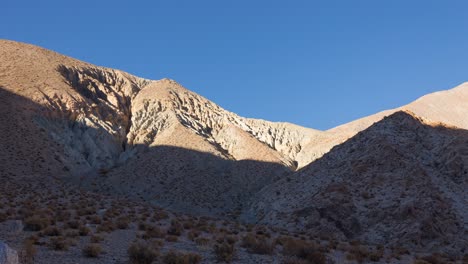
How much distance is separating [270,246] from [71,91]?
57.9m

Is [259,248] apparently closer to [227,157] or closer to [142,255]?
[142,255]

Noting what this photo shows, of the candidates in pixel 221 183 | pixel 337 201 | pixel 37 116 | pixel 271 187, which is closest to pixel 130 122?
pixel 37 116

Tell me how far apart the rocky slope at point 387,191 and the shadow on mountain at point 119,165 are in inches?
277

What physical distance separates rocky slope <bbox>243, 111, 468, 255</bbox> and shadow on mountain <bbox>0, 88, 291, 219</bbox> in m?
7.03

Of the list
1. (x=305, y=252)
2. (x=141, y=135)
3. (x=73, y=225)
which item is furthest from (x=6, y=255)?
(x=141, y=135)

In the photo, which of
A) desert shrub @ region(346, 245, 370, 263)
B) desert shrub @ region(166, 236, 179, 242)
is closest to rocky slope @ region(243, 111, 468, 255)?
desert shrub @ region(346, 245, 370, 263)

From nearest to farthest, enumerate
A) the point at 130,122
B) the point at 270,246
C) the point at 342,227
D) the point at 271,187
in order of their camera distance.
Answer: the point at 270,246, the point at 342,227, the point at 271,187, the point at 130,122

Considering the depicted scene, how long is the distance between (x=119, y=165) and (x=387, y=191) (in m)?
37.7

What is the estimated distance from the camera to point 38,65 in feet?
236

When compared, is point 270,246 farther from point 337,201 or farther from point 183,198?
point 183,198

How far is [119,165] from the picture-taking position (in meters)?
61.0

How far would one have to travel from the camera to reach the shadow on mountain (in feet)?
172

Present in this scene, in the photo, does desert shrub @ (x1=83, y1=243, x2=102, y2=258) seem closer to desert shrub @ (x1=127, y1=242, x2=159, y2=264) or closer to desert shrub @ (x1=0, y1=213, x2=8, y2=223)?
desert shrub @ (x1=127, y1=242, x2=159, y2=264)

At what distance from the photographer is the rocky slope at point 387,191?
32719 millimetres
